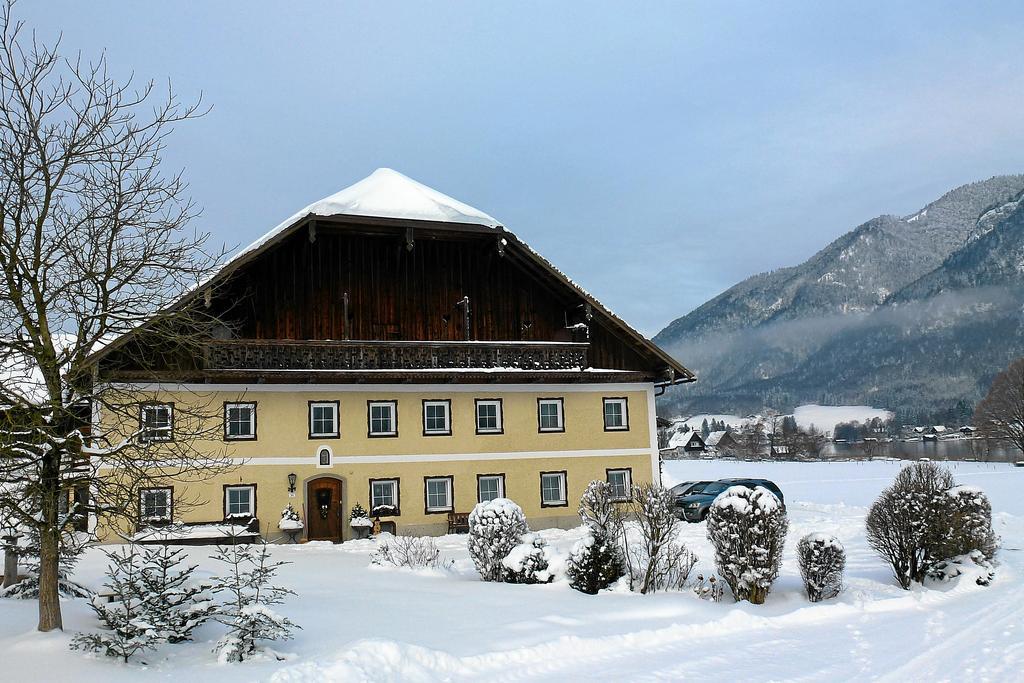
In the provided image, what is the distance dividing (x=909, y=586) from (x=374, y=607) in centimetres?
1072

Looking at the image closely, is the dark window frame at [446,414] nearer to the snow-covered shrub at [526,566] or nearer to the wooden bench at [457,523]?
the wooden bench at [457,523]

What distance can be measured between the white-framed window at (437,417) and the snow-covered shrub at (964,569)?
1492cm

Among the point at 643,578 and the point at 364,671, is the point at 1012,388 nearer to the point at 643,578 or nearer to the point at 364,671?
A: the point at 643,578

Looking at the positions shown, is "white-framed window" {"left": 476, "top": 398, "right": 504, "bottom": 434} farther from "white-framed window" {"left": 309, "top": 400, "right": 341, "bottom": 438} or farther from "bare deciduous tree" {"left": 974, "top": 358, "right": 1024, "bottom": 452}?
"bare deciduous tree" {"left": 974, "top": 358, "right": 1024, "bottom": 452}

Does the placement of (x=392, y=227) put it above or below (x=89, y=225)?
above

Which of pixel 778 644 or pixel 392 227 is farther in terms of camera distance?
pixel 392 227

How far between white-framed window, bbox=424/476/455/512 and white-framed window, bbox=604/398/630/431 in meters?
6.05

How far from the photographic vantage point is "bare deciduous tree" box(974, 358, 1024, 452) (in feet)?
273

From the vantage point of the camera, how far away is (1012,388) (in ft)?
286

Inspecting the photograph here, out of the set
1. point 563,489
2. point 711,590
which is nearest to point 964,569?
point 711,590

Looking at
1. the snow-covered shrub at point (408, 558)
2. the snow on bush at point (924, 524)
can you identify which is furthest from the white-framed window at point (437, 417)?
the snow on bush at point (924, 524)

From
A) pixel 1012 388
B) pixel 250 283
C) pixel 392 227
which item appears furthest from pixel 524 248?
pixel 1012 388

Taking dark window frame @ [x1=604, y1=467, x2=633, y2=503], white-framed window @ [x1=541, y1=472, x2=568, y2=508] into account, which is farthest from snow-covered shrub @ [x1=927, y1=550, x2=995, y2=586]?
white-framed window @ [x1=541, y1=472, x2=568, y2=508]

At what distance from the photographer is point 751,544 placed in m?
15.1
